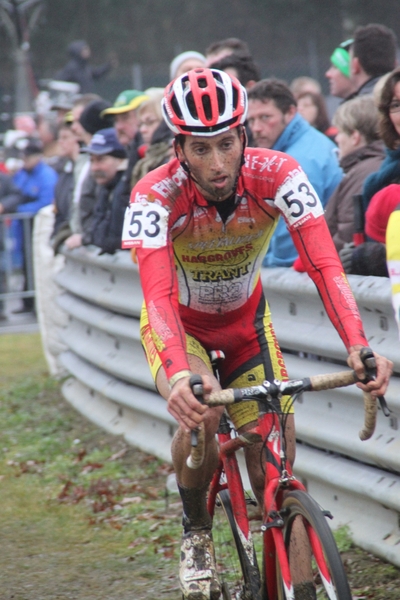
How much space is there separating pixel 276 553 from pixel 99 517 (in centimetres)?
274

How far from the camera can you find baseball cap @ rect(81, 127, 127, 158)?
8.46m

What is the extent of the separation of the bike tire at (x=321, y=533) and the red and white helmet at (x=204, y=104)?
158 cm

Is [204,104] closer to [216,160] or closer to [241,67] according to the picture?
[216,160]

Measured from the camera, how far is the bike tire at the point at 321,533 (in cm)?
321

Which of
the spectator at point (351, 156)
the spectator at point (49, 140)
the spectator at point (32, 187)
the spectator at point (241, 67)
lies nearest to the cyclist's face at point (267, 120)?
the spectator at point (351, 156)

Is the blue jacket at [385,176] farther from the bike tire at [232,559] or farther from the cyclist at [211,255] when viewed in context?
the bike tire at [232,559]

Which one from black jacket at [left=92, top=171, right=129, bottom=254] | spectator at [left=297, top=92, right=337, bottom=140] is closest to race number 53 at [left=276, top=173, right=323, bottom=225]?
black jacket at [left=92, top=171, right=129, bottom=254]

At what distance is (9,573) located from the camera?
5.32 metres

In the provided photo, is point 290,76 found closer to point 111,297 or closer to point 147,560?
point 111,297

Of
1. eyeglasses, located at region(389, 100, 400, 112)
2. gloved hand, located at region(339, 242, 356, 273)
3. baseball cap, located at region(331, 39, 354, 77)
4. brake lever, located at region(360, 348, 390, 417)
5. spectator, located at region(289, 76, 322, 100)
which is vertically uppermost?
baseball cap, located at region(331, 39, 354, 77)

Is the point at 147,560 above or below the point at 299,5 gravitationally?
below

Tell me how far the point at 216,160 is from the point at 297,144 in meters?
2.75

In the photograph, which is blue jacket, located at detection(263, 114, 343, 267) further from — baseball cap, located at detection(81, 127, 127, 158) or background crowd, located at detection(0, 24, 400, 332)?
baseball cap, located at detection(81, 127, 127, 158)

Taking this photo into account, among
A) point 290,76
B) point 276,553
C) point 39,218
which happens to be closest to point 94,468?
point 276,553
